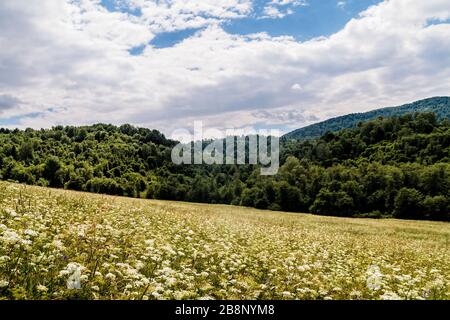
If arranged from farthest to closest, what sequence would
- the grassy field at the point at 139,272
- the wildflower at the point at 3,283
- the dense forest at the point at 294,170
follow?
the dense forest at the point at 294,170 → the grassy field at the point at 139,272 → the wildflower at the point at 3,283

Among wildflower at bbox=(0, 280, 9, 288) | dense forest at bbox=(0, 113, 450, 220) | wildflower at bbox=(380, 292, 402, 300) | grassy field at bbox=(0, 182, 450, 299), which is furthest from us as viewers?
dense forest at bbox=(0, 113, 450, 220)

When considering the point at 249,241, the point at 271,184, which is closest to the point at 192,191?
the point at 271,184

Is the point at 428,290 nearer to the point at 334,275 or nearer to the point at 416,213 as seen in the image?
the point at 334,275

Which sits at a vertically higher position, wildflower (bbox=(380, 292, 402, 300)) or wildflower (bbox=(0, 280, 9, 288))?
wildflower (bbox=(0, 280, 9, 288))

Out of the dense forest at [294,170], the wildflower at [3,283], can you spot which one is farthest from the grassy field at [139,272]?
the dense forest at [294,170]

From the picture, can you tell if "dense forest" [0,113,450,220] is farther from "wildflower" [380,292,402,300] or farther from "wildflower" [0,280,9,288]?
"wildflower" [380,292,402,300]

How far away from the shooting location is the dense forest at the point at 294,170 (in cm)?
9431

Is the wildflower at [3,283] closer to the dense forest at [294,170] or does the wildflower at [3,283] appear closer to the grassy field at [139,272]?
the grassy field at [139,272]

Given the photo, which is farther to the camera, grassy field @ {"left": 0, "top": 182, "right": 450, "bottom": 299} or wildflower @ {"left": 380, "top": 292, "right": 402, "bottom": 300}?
wildflower @ {"left": 380, "top": 292, "right": 402, "bottom": 300}

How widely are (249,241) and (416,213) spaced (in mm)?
84883

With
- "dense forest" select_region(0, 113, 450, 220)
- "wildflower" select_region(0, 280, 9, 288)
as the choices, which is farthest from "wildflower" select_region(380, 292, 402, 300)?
"dense forest" select_region(0, 113, 450, 220)

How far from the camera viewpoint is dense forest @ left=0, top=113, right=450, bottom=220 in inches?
3713
